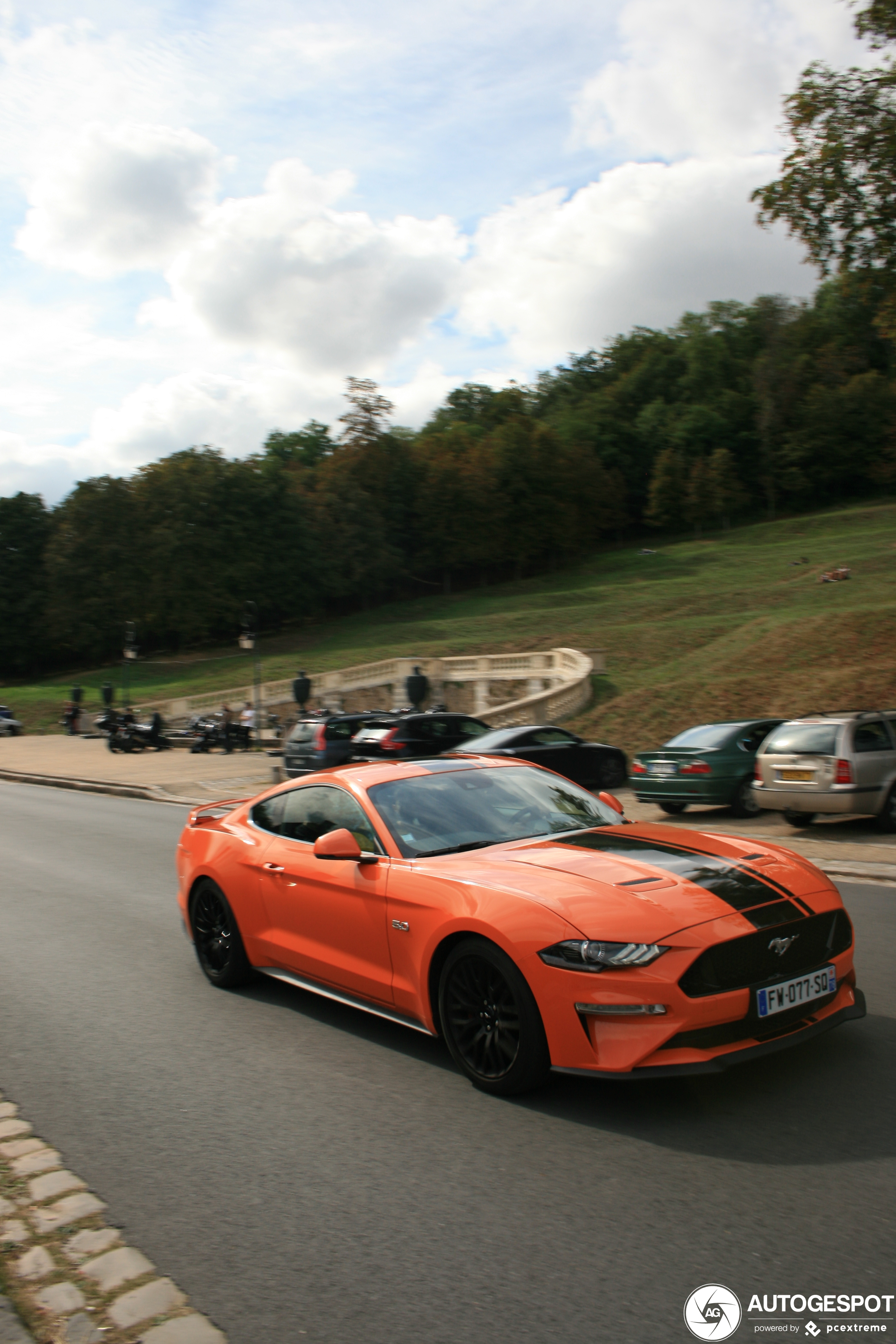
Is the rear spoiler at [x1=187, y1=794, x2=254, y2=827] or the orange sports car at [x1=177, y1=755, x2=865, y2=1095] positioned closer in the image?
the orange sports car at [x1=177, y1=755, x2=865, y2=1095]

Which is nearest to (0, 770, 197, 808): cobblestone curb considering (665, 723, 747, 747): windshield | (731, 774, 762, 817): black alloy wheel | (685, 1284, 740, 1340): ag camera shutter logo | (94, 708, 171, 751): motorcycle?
(94, 708, 171, 751): motorcycle

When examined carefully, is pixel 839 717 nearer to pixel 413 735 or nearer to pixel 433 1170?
pixel 413 735

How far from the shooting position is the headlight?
4016mm

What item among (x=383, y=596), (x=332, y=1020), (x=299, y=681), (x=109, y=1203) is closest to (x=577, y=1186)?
(x=109, y=1203)

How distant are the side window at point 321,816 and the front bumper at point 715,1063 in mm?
1653

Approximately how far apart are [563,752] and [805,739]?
621 cm

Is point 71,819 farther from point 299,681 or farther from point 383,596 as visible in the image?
A: point 383,596

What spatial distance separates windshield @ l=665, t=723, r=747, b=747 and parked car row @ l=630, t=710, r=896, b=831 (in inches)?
2.2

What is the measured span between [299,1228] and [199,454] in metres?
77.2

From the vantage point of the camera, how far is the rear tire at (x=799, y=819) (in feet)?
44.4

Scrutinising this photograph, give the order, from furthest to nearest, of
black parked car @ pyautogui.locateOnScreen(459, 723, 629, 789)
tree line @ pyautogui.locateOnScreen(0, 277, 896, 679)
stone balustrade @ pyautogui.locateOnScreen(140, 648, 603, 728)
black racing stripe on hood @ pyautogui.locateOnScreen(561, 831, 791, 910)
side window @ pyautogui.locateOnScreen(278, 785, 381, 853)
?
tree line @ pyautogui.locateOnScreen(0, 277, 896, 679) < stone balustrade @ pyautogui.locateOnScreen(140, 648, 603, 728) < black parked car @ pyautogui.locateOnScreen(459, 723, 629, 789) < side window @ pyautogui.locateOnScreen(278, 785, 381, 853) < black racing stripe on hood @ pyautogui.locateOnScreen(561, 831, 791, 910)

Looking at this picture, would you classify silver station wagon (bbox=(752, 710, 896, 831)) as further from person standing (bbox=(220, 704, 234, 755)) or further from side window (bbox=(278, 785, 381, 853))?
person standing (bbox=(220, 704, 234, 755))

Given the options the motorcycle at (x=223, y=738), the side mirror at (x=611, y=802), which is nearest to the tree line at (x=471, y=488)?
the motorcycle at (x=223, y=738)

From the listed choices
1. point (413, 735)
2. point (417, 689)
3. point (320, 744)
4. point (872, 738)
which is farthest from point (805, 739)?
point (417, 689)
